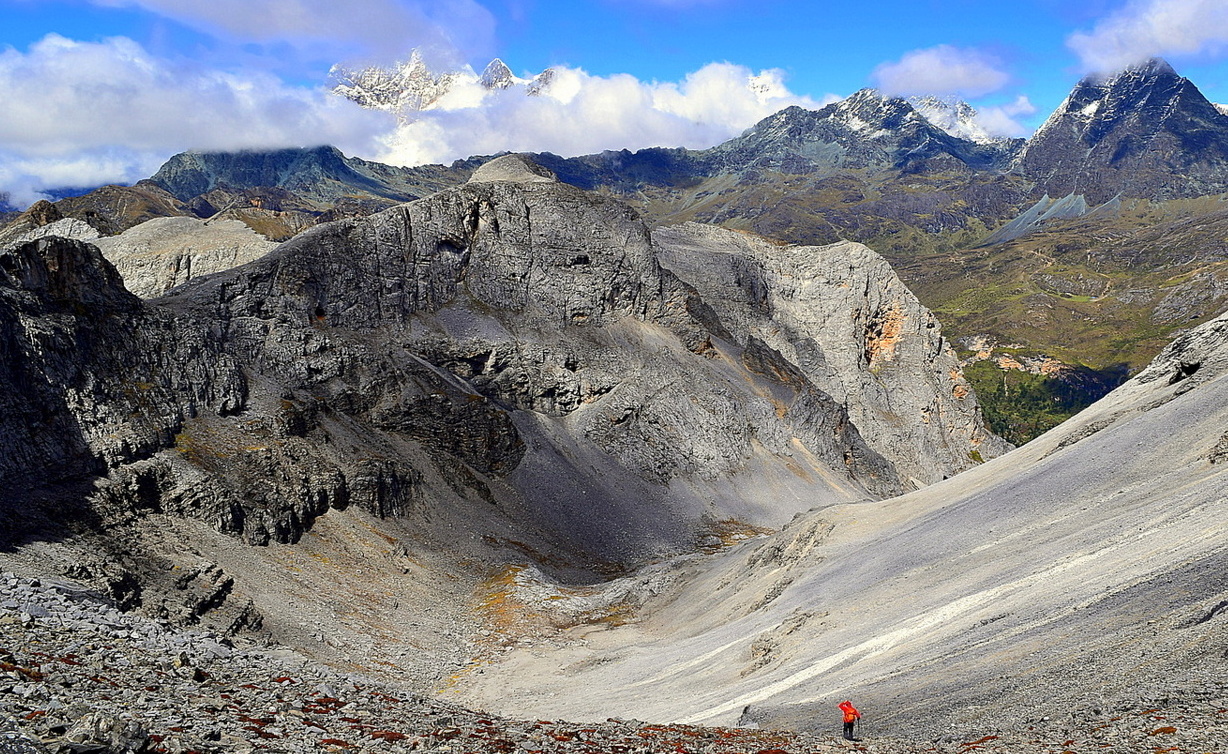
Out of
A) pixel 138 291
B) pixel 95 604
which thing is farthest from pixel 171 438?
pixel 138 291

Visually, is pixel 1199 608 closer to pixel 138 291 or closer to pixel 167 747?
pixel 167 747

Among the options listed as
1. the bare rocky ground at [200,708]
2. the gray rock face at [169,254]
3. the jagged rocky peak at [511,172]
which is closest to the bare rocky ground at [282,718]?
the bare rocky ground at [200,708]

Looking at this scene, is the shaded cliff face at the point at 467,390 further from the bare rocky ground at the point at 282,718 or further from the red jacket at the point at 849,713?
the red jacket at the point at 849,713

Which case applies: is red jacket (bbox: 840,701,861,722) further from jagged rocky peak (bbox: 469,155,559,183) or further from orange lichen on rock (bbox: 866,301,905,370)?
orange lichen on rock (bbox: 866,301,905,370)

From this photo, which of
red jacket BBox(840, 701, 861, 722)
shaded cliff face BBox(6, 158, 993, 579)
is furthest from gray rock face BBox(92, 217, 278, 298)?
red jacket BBox(840, 701, 861, 722)

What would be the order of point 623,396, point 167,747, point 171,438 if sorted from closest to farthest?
point 167,747 → point 171,438 → point 623,396
